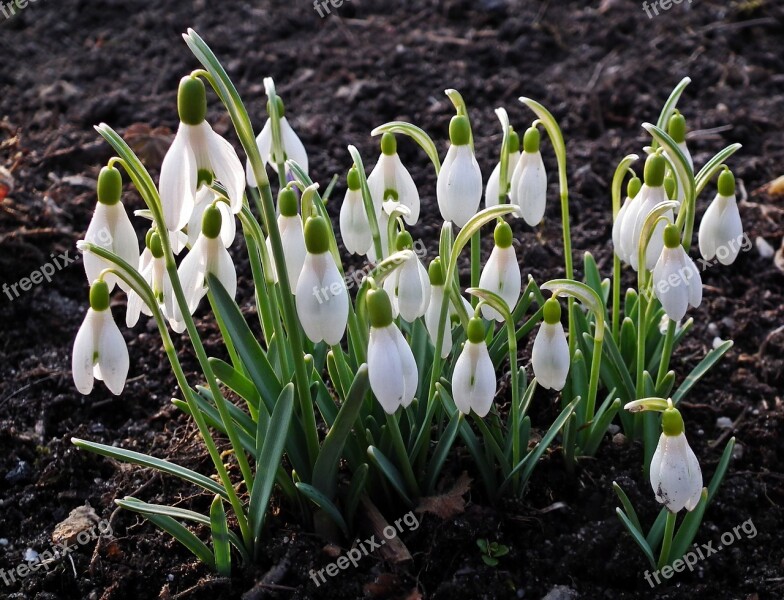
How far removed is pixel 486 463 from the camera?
1970mm

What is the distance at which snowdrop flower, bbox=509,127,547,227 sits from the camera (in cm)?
190

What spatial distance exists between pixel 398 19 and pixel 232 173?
131 inches

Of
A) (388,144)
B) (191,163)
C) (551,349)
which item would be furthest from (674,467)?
(191,163)

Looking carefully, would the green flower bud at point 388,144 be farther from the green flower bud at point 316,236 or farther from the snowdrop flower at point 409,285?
the green flower bud at point 316,236

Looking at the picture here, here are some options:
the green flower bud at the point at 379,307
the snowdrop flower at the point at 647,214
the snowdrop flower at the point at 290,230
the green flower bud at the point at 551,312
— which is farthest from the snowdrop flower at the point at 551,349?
the snowdrop flower at the point at 290,230

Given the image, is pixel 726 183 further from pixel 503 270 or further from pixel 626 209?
pixel 503 270

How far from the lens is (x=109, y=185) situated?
148cm

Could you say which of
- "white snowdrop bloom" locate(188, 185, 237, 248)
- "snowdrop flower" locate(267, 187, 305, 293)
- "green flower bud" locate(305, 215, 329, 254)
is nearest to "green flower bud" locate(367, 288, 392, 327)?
"green flower bud" locate(305, 215, 329, 254)

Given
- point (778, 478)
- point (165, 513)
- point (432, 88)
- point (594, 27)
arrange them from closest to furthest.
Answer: point (165, 513), point (778, 478), point (432, 88), point (594, 27)

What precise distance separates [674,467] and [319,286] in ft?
2.20

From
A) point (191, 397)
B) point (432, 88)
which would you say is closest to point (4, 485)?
point (191, 397)

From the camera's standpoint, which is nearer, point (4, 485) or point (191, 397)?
point (191, 397)

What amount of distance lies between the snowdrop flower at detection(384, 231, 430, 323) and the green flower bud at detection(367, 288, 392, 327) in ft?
0.56

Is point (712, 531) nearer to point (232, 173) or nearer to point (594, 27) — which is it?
point (232, 173)
